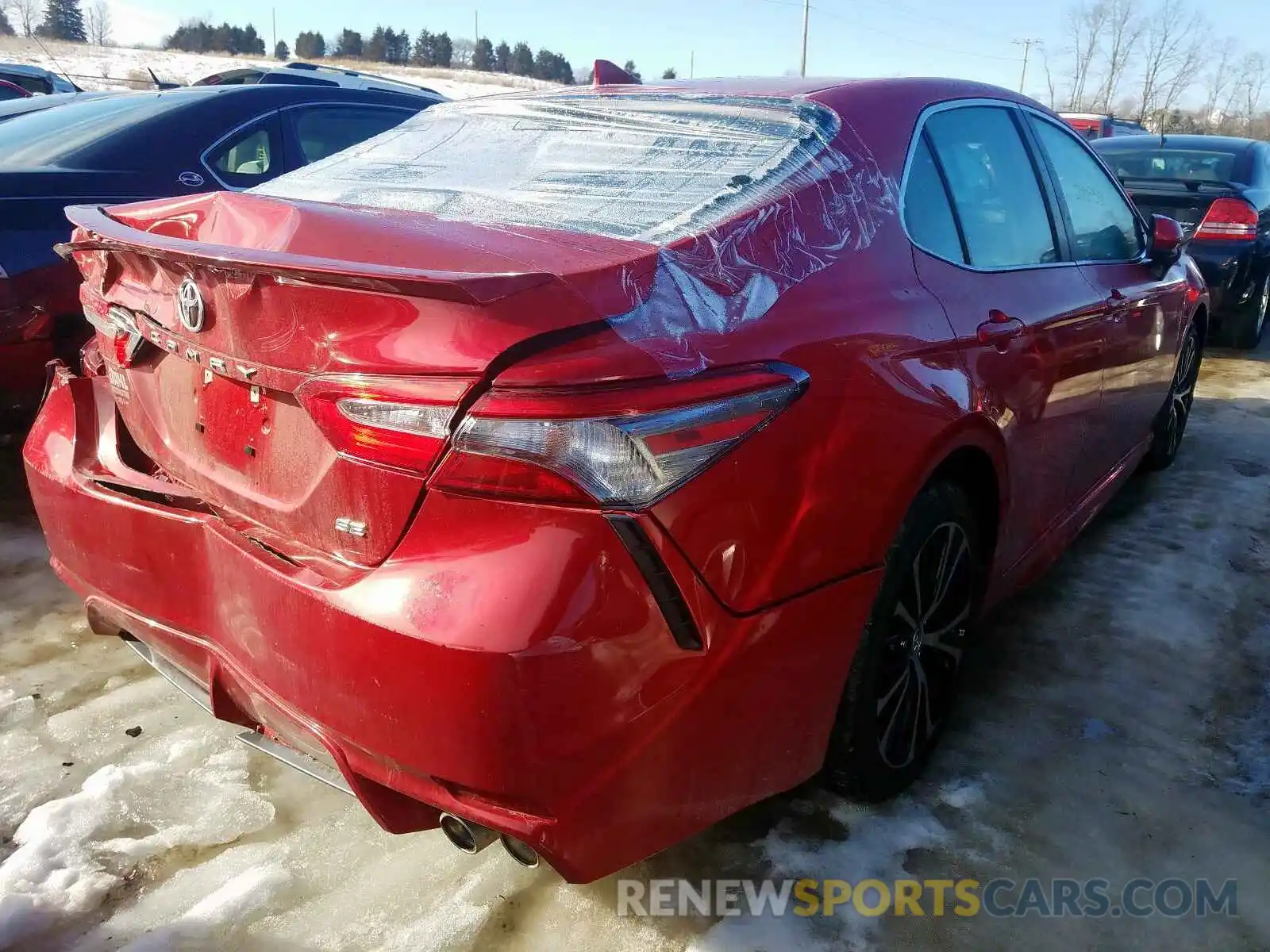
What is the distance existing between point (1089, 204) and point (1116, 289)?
325mm

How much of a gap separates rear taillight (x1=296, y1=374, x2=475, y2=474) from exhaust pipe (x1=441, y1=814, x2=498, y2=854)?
23.3 inches

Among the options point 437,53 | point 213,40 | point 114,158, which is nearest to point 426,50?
point 437,53

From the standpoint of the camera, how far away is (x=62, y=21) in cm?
7425

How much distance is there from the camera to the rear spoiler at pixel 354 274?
1.47m

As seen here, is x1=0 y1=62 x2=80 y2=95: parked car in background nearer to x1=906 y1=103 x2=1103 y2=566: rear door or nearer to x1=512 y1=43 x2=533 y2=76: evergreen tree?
x1=906 y1=103 x2=1103 y2=566: rear door

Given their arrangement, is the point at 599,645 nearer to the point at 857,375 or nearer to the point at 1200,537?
the point at 857,375

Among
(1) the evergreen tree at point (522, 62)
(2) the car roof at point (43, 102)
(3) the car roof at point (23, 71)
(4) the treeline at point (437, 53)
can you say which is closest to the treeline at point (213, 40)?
(4) the treeline at point (437, 53)

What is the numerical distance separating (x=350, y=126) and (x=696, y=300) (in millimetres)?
4009

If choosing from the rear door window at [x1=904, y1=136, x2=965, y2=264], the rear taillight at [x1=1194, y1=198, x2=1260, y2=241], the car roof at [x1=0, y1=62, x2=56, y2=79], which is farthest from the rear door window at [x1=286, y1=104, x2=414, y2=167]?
the car roof at [x1=0, y1=62, x2=56, y2=79]

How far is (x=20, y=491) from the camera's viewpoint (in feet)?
13.8

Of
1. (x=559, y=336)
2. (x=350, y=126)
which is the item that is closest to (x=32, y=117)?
(x=350, y=126)

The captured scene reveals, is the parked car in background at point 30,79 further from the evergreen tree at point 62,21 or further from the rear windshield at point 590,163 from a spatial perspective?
the evergreen tree at point 62,21

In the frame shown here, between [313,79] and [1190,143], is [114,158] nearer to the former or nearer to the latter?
[313,79]

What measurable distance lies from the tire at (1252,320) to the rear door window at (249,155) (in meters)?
6.94
